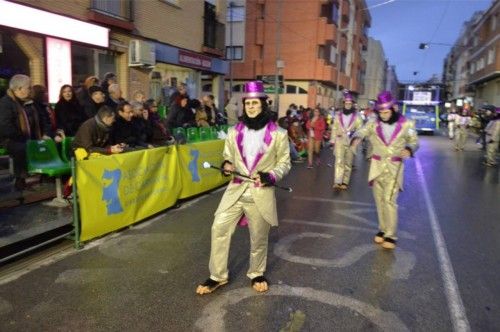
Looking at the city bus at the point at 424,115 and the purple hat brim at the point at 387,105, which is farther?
the city bus at the point at 424,115

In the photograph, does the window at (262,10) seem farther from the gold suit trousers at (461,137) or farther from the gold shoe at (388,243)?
the gold shoe at (388,243)

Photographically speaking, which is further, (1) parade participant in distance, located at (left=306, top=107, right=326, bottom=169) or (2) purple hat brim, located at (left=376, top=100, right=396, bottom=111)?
(1) parade participant in distance, located at (left=306, top=107, right=326, bottom=169)

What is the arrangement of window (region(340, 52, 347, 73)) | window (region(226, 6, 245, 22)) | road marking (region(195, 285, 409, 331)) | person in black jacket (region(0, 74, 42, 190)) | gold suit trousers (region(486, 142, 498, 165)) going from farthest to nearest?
window (region(340, 52, 347, 73)) → window (region(226, 6, 245, 22)) → gold suit trousers (region(486, 142, 498, 165)) → person in black jacket (region(0, 74, 42, 190)) → road marking (region(195, 285, 409, 331))

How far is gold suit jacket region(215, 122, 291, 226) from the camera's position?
4051 millimetres

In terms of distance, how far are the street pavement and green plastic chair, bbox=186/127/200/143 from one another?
3100mm

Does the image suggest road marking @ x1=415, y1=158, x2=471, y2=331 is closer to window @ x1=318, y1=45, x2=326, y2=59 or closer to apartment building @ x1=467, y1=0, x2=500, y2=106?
window @ x1=318, y1=45, x2=326, y2=59

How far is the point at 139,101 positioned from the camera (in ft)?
27.8

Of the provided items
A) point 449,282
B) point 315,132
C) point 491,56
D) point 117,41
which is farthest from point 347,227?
point 491,56

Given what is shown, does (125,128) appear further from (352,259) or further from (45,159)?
(352,259)

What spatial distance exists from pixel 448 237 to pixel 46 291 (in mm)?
5060

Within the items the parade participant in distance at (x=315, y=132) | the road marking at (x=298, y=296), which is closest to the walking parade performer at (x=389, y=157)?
the road marking at (x=298, y=296)

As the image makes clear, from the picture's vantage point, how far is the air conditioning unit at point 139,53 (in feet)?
46.7

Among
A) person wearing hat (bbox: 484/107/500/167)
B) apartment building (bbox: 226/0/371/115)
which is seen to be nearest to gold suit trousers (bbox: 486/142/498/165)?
person wearing hat (bbox: 484/107/500/167)

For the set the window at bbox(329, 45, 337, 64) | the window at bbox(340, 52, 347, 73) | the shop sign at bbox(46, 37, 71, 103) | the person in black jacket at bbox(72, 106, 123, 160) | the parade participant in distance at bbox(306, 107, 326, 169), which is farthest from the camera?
the window at bbox(340, 52, 347, 73)
